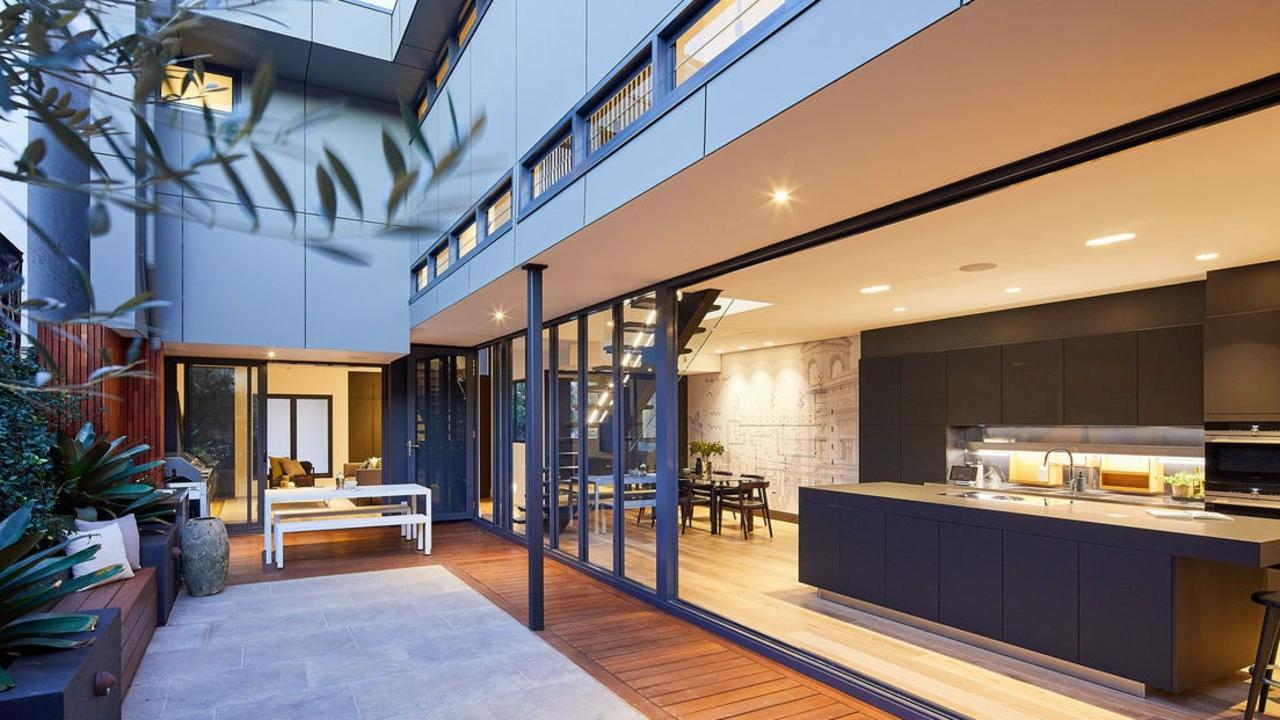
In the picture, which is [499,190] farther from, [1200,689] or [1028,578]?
[1200,689]

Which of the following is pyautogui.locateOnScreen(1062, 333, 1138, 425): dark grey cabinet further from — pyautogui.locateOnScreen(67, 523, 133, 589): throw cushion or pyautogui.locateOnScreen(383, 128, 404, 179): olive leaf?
pyautogui.locateOnScreen(67, 523, 133, 589): throw cushion

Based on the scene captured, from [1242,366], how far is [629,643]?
4.56 m

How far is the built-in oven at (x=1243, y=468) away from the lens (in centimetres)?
508

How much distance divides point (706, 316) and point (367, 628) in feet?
11.6

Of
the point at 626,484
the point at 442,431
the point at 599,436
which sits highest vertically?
the point at 599,436

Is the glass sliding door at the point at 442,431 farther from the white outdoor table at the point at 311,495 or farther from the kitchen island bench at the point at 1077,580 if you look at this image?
the kitchen island bench at the point at 1077,580

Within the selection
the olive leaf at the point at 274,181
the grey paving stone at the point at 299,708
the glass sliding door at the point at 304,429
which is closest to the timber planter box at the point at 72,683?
the grey paving stone at the point at 299,708

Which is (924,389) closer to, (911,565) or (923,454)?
(923,454)

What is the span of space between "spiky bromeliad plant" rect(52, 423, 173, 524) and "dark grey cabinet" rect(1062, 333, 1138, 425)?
7402mm

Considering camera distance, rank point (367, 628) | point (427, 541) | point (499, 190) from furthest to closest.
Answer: point (427, 541), point (499, 190), point (367, 628)

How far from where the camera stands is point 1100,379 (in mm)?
6320

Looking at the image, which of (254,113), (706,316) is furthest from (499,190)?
(254,113)

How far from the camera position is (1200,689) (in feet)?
13.4

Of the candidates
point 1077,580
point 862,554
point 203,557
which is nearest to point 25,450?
point 203,557
